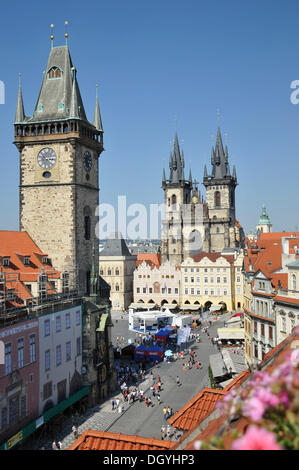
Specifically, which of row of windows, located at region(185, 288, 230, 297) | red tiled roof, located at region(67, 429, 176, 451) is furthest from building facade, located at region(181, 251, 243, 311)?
red tiled roof, located at region(67, 429, 176, 451)

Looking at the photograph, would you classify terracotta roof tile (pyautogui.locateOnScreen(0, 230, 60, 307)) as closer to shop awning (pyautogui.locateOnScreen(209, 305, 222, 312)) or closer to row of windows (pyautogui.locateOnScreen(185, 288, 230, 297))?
shop awning (pyautogui.locateOnScreen(209, 305, 222, 312))

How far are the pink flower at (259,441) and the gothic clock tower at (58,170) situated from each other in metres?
36.9

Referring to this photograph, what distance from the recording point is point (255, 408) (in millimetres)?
3799

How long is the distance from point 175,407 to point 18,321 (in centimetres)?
1575

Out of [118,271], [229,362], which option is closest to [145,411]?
[229,362]

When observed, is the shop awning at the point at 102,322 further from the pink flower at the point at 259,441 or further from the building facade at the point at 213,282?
the building facade at the point at 213,282

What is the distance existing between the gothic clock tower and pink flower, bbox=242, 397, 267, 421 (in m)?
36.7

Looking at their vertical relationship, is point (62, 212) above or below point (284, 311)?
above

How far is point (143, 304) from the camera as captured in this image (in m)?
95.1

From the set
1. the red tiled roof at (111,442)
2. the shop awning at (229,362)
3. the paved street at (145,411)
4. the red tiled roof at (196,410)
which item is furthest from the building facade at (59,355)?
the red tiled roof at (111,442)

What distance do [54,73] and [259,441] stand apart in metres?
43.0

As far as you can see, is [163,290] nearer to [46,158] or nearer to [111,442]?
[46,158]
